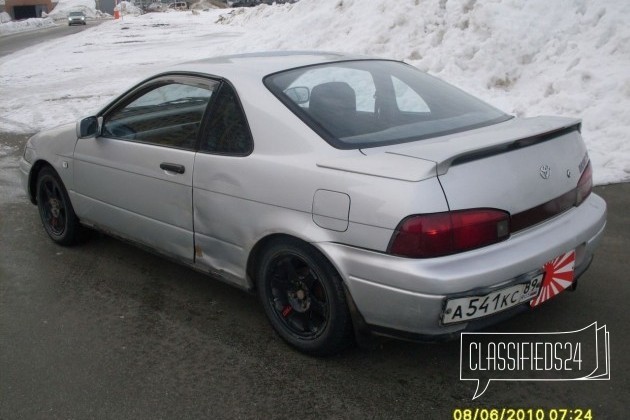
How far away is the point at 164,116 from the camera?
4.15 meters

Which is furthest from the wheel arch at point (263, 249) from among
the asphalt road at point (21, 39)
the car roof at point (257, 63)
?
the asphalt road at point (21, 39)

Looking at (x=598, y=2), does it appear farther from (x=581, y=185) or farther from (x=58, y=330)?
(x=58, y=330)

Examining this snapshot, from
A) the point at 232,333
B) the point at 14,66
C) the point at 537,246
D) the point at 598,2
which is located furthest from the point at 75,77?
the point at 537,246

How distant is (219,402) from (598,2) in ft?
26.0

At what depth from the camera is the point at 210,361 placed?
3.37 meters

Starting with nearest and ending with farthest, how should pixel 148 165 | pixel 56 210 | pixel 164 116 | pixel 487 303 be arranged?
pixel 487 303, pixel 148 165, pixel 164 116, pixel 56 210

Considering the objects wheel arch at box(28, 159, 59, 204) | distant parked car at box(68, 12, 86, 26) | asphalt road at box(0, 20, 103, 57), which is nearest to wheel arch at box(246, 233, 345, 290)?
wheel arch at box(28, 159, 59, 204)

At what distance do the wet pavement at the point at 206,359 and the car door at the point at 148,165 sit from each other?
1.34ft

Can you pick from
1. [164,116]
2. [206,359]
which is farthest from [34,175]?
[206,359]

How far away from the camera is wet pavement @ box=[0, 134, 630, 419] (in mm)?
2945

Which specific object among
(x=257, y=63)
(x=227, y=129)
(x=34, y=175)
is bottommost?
(x=34, y=175)

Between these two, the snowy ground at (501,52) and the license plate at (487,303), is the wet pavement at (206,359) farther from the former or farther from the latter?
the snowy ground at (501,52)

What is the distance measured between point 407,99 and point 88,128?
6.95ft

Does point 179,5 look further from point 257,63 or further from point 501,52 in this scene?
point 257,63
